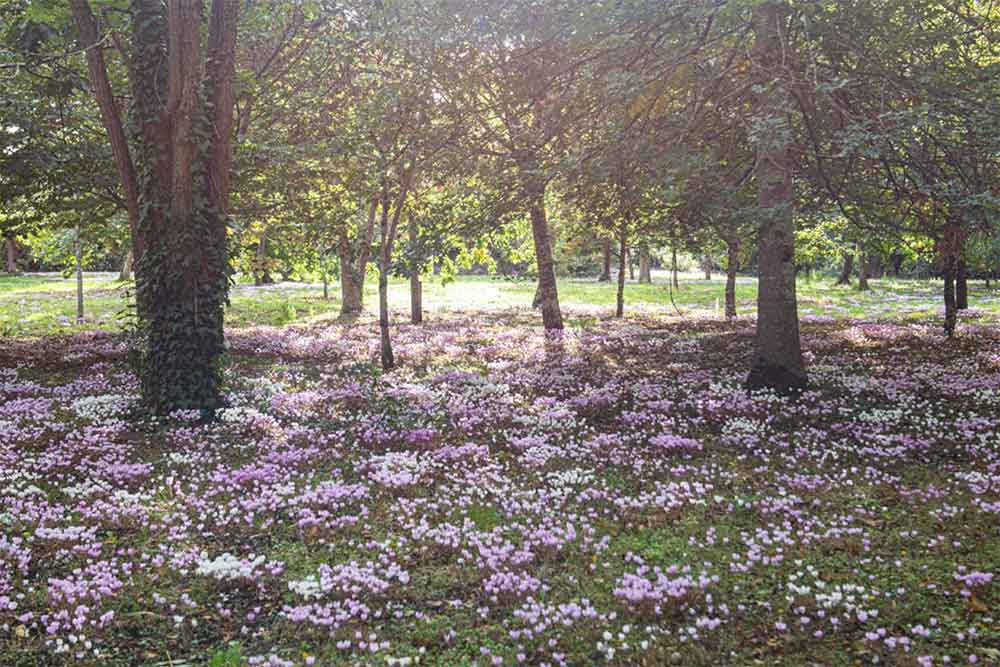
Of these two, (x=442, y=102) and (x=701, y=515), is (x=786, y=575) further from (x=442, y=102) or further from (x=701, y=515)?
(x=442, y=102)

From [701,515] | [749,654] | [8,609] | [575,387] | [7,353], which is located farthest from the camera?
[7,353]

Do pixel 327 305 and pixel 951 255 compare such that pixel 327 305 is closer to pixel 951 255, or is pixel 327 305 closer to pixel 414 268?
pixel 414 268

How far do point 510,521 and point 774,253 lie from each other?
789 centimetres

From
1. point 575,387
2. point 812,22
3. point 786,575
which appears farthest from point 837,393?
point 786,575

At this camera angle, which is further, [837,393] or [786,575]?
[837,393]

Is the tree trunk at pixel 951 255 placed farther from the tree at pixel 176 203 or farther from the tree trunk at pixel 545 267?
the tree at pixel 176 203

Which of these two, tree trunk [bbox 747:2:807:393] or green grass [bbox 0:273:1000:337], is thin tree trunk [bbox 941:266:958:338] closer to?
green grass [bbox 0:273:1000:337]

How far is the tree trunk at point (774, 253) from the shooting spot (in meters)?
11.9

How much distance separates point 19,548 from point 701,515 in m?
6.93

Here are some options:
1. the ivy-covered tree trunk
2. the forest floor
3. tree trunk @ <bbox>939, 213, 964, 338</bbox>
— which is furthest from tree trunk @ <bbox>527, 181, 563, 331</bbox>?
the ivy-covered tree trunk

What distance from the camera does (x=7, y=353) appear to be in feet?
63.1

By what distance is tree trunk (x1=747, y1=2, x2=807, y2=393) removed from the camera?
11.9 meters

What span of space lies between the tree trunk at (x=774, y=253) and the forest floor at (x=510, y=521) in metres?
0.86

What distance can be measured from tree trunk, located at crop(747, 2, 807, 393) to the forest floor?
86 centimetres
